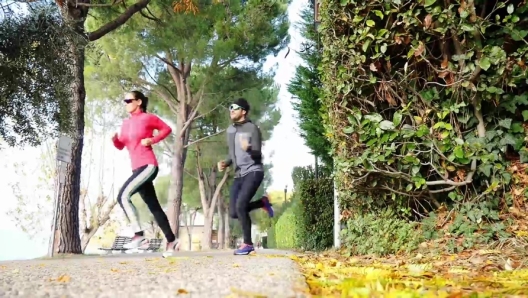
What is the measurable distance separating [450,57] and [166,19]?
30.7ft

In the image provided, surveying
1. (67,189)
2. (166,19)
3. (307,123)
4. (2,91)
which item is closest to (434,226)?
(307,123)

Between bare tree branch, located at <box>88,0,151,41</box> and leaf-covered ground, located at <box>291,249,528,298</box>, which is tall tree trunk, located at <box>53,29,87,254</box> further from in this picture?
leaf-covered ground, located at <box>291,249,528,298</box>

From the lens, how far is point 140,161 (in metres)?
6.52

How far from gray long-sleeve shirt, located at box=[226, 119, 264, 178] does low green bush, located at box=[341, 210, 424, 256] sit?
1277mm

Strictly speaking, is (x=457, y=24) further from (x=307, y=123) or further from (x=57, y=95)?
(x=57, y=95)

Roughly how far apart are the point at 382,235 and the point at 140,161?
9.90 ft

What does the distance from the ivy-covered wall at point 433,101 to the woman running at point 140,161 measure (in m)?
2.34

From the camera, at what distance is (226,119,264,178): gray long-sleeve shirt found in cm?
599

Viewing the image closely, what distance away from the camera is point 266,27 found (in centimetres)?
1551

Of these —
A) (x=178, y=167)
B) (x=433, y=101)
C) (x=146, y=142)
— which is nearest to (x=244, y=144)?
(x=146, y=142)

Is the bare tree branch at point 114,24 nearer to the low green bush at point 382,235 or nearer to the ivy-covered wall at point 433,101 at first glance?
the ivy-covered wall at point 433,101

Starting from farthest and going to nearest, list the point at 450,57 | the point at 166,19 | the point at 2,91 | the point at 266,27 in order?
the point at 266,27
the point at 166,19
the point at 2,91
the point at 450,57

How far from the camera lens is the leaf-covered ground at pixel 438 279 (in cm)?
196

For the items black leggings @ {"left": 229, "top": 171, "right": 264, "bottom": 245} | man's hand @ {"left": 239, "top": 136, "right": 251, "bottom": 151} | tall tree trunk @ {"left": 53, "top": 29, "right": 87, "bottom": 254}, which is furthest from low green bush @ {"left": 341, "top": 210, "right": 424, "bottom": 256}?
tall tree trunk @ {"left": 53, "top": 29, "right": 87, "bottom": 254}
